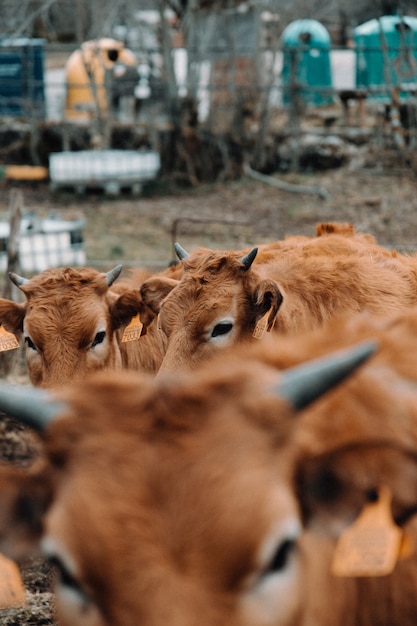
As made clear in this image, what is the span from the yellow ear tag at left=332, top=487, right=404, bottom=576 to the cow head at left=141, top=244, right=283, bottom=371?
3.10 metres

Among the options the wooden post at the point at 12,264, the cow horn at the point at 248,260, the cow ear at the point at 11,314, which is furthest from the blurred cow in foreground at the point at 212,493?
the wooden post at the point at 12,264

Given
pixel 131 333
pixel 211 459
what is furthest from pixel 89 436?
pixel 131 333

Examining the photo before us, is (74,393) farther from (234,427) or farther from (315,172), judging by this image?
(315,172)

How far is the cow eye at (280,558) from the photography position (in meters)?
2.45

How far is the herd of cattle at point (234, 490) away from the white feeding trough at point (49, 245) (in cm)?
929

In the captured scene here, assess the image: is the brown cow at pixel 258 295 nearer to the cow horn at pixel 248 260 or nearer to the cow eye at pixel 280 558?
the cow horn at pixel 248 260

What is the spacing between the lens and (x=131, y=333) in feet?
21.3

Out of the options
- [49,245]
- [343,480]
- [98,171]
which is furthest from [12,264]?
[98,171]

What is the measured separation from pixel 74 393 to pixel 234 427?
534mm

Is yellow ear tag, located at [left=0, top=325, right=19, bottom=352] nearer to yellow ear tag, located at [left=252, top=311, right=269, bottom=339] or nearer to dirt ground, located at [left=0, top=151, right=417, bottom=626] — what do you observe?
yellow ear tag, located at [left=252, top=311, right=269, bottom=339]

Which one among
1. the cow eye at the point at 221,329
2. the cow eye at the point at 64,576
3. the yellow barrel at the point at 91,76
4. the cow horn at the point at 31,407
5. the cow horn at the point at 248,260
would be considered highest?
the yellow barrel at the point at 91,76

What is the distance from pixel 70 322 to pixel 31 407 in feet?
11.5

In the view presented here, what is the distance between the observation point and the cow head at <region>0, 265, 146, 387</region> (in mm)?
6094

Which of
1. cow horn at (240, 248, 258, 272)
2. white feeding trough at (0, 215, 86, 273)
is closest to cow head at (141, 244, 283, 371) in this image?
cow horn at (240, 248, 258, 272)
